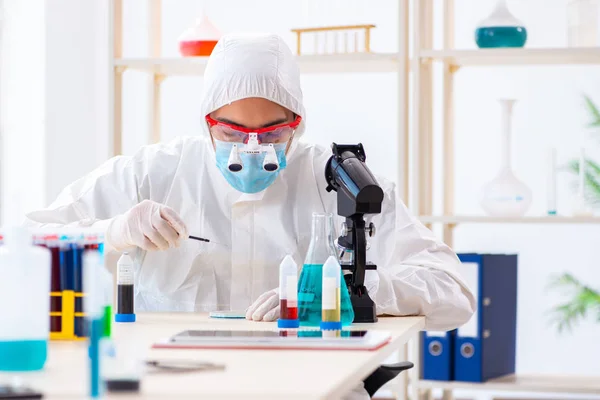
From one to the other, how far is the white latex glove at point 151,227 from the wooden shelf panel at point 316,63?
3.78ft

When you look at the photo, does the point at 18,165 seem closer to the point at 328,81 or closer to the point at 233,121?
the point at 328,81

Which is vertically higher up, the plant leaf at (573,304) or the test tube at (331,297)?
the test tube at (331,297)

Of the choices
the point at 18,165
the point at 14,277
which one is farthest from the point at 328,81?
the point at 14,277

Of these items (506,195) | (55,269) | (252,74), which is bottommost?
(55,269)

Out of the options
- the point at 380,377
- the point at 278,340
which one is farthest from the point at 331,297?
the point at 380,377

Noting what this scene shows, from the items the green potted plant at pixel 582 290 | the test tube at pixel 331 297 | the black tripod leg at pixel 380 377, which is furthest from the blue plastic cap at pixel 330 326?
the green potted plant at pixel 582 290

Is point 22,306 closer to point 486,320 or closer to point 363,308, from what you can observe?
point 363,308

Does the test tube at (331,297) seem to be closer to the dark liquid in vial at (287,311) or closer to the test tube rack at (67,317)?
the dark liquid in vial at (287,311)

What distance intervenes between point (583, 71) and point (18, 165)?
2.28m

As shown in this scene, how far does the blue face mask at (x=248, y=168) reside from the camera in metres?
2.04

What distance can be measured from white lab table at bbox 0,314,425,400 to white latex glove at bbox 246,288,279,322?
23 centimetres

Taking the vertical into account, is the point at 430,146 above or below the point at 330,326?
above

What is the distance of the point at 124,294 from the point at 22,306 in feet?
2.05

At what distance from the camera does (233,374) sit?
1.11 m
